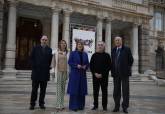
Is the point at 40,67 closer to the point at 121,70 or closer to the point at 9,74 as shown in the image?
the point at 121,70

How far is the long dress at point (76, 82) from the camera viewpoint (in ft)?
33.8

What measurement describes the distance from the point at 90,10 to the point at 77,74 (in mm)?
20029

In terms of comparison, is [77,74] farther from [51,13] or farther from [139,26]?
[139,26]

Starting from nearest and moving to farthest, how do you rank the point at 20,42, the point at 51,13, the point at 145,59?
the point at 51,13 < the point at 20,42 < the point at 145,59

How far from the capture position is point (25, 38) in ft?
104

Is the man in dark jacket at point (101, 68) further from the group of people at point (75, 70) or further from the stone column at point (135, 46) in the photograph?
the stone column at point (135, 46)

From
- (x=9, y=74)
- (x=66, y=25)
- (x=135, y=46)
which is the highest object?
(x=66, y=25)

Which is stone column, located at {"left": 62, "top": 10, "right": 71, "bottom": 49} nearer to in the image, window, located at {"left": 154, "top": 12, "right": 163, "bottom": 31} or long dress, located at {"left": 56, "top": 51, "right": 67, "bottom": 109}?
window, located at {"left": 154, "top": 12, "right": 163, "bottom": 31}

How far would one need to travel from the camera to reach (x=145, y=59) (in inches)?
1359

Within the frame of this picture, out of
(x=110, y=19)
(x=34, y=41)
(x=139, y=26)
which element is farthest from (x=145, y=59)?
(x=34, y=41)

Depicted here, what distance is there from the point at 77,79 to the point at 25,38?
861 inches

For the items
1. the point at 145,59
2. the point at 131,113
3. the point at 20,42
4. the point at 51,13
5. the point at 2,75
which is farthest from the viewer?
the point at 145,59

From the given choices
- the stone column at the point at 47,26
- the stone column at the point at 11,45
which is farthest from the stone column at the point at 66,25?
the stone column at the point at 11,45

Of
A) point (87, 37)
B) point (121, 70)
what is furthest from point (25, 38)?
point (121, 70)
